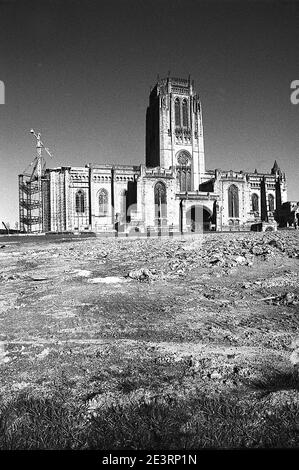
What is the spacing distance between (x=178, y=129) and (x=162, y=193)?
1750 cm

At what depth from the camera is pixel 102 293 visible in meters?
7.17

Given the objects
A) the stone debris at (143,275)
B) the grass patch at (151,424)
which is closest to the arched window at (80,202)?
the stone debris at (143,275)

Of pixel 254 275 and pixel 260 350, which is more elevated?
pixel 254 275

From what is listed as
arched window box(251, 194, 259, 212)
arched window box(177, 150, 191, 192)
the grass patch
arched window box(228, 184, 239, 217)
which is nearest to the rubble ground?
the grass patch

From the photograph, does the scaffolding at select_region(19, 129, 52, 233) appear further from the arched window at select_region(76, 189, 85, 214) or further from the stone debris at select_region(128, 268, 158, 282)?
Result: the stone debris at select_region(128, 268, 158, 282)

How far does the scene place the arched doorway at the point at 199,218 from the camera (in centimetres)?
4753

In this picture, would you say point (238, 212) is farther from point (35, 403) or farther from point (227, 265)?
point (35, 403)

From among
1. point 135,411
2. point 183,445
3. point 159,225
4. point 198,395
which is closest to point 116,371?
point 135,411

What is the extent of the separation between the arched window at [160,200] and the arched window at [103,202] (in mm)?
8133

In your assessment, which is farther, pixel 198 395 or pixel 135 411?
pixel 198 395

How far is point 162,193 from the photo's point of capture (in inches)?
1848

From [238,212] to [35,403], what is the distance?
51213 millimetres

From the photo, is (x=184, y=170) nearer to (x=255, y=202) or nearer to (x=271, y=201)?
(x=255, y=202)

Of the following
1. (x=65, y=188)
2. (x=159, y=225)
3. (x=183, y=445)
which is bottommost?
(x=183, y=445)
